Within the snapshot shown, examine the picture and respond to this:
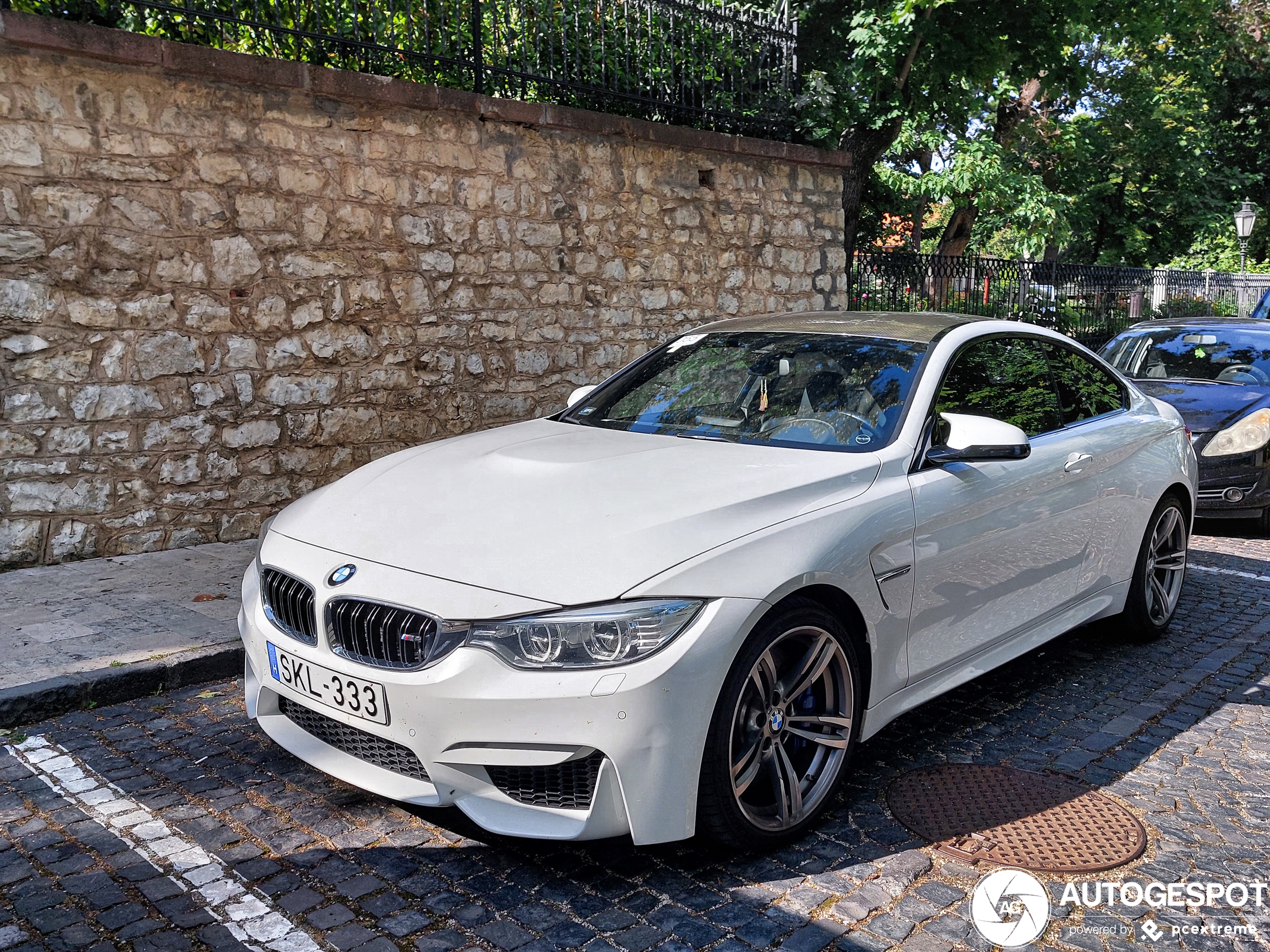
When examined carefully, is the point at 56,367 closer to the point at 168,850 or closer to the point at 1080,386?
the point at 168,850

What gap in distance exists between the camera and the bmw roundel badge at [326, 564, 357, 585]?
3314mm

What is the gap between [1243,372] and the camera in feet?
29.7

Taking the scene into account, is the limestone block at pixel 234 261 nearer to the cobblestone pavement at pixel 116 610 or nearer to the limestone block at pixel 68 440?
the limestone block at pixel 68 440

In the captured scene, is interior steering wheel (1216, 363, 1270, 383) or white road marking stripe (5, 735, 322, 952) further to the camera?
interior steering wheel (1216, 363, 1270, 383)

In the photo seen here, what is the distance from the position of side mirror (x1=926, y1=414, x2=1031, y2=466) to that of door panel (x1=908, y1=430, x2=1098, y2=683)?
0.20 ft

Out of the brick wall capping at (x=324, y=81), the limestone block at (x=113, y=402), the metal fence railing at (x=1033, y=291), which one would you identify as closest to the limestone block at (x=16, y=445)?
the limestone block at (x=113, y=402)

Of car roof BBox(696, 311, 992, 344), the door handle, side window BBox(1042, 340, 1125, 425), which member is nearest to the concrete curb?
car roof BBox(696, 311, 992, 344)

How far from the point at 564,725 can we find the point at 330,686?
80cm

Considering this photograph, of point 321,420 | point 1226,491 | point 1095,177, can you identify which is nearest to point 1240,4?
point 1095,177

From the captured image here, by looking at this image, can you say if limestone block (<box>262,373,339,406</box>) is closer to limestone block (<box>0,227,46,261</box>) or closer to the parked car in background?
limestone block (<box>0,227,46,261</box>)

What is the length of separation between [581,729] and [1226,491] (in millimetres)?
7203

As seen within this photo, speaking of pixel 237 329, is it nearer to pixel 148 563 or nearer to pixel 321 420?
pixel 321 420

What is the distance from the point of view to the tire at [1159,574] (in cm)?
545

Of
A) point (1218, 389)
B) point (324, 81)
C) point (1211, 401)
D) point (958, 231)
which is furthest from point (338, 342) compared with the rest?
point (958, 231)
